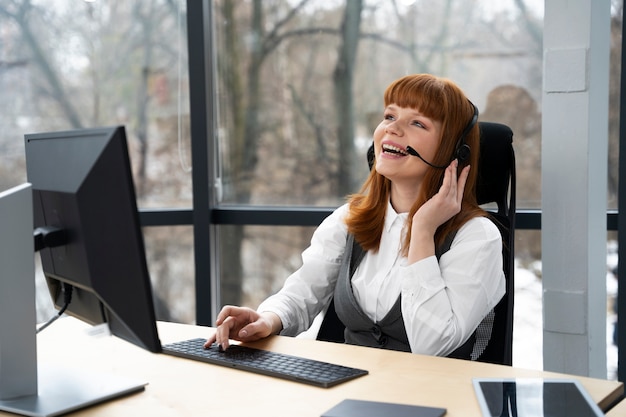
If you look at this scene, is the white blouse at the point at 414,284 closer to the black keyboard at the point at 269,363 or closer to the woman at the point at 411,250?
the woman at the point at 411,250

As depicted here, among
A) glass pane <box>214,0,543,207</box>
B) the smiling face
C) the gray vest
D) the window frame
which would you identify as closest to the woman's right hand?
the gray vest

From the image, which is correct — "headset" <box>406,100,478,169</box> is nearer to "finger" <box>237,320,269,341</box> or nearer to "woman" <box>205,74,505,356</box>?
"woman" <box>205,74,505,356</box>

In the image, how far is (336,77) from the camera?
3.15 m

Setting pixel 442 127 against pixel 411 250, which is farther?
pixel 442 127

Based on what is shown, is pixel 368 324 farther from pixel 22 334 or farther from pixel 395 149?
pixel 22 334

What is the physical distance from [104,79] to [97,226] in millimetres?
2151

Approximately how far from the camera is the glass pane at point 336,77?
2895 mm

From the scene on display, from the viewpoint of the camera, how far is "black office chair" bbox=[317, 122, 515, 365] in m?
1.83

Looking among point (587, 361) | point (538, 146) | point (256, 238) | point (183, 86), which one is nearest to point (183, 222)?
point (256, 238)

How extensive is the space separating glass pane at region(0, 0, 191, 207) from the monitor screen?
1.89m

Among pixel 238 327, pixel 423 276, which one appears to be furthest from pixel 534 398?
pixel 238 327

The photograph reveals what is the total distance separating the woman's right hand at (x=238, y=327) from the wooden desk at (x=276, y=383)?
3cm

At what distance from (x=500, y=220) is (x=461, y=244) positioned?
19 cm

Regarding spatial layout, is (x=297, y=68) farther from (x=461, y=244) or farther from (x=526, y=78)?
(x=461, y=244)
